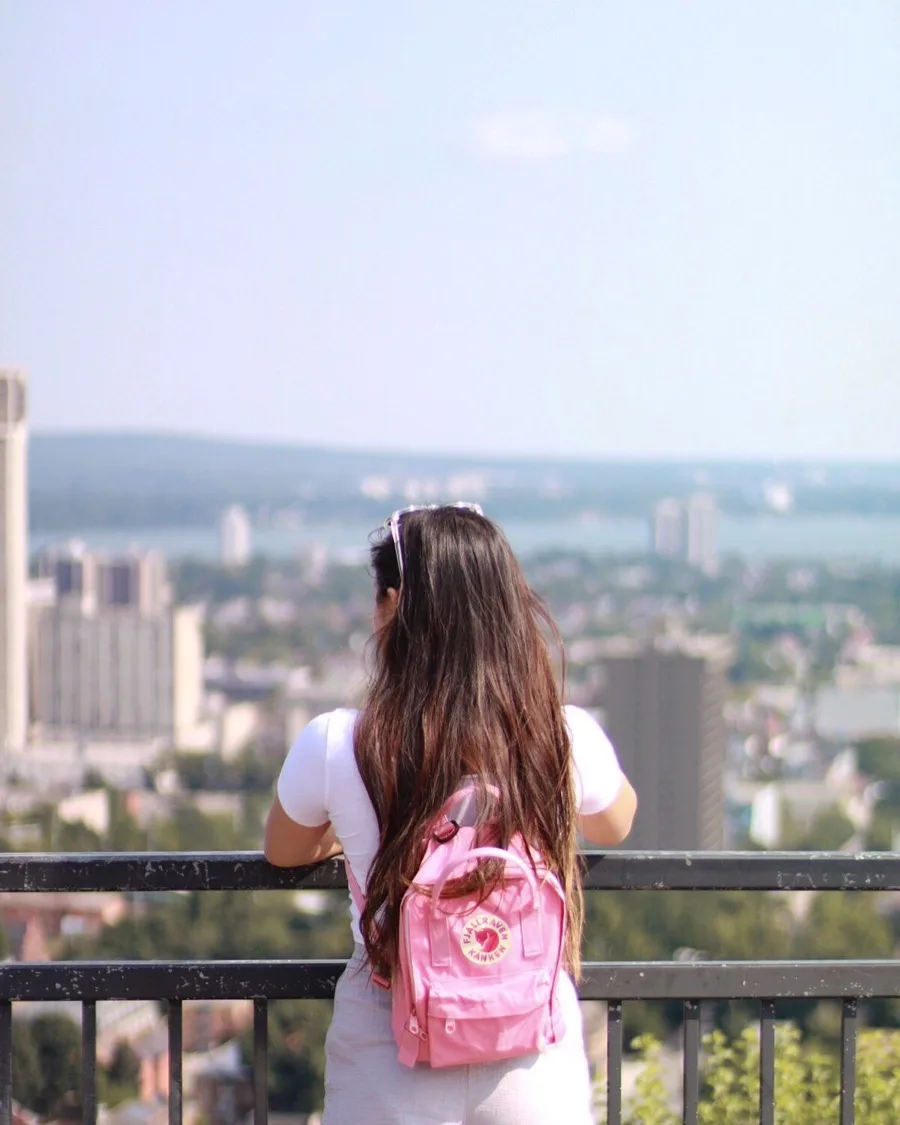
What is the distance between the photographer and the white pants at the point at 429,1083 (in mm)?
1197

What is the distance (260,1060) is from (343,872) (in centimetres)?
23

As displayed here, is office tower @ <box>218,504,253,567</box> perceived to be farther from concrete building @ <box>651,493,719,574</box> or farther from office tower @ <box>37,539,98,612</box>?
concrete building @ <box>651,493,719,574</box>

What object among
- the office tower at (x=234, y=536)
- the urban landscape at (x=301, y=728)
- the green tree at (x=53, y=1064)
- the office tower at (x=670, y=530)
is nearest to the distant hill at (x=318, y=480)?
the office tower at (x=234, y=536)

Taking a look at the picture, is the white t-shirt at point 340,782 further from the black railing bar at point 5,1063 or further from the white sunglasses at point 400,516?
the black railing bar at point 5,1063

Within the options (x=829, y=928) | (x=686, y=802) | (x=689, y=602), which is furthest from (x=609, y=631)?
(x=829, y=928)

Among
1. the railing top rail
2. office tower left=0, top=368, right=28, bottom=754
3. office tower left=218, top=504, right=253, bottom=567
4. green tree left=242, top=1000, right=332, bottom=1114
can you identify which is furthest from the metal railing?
office tower left=218, top=504, right=253, bottom=567

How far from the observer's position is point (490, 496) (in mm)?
54281

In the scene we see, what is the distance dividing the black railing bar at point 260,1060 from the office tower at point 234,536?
5432 cm

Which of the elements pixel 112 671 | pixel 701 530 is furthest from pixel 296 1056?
pixel 701 530

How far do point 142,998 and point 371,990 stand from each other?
A: 0.94 ft

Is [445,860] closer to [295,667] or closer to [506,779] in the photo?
[506,779]

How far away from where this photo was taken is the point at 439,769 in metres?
1.20

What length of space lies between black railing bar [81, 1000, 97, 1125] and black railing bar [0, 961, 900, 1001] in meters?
0.02

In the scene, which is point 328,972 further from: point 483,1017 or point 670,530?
point 670,530
